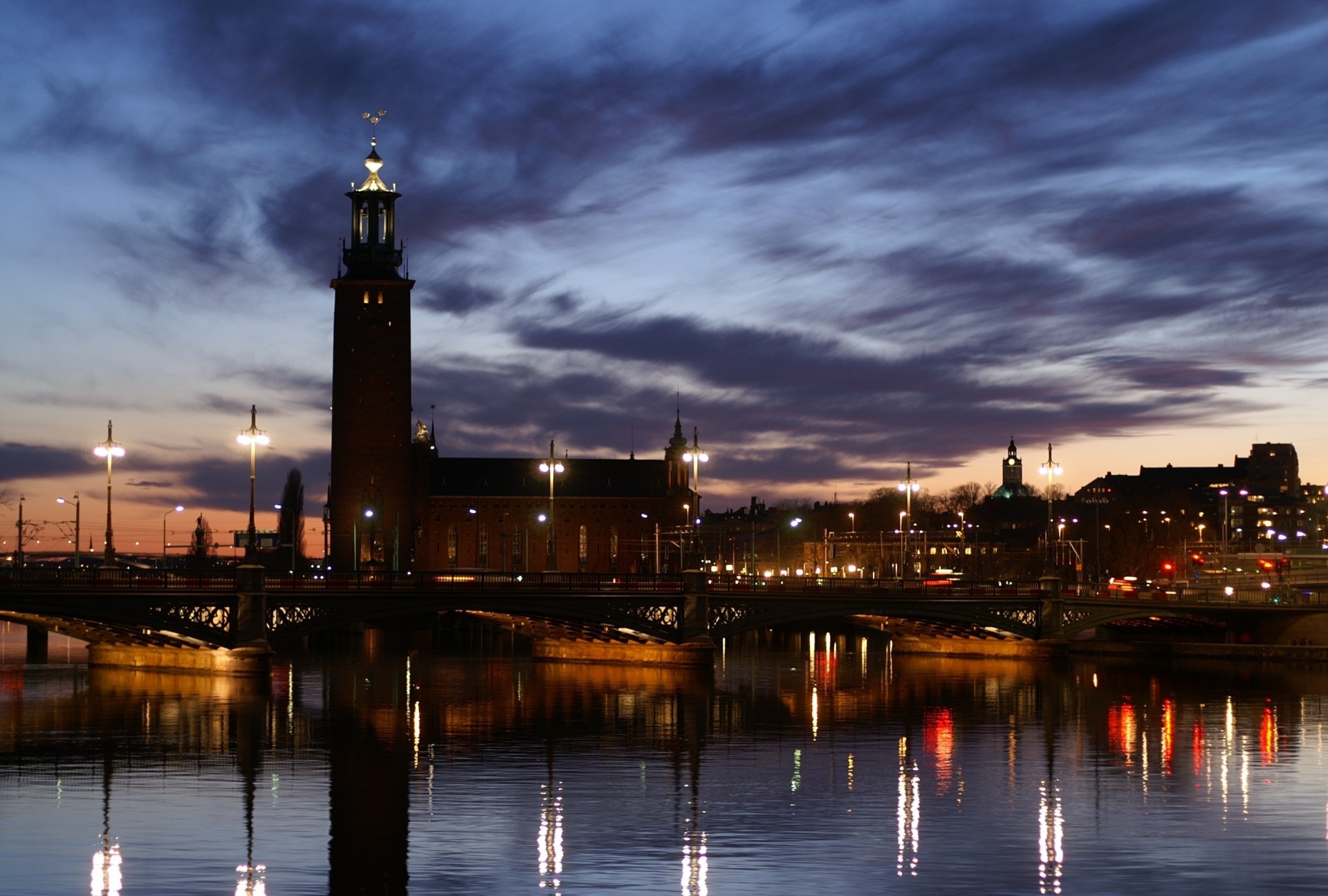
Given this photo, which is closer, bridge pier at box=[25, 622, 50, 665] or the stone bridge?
the stone bridge

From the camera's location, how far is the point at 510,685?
80875 mm

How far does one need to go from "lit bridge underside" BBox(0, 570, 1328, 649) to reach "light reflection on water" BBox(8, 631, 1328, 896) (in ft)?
11.8

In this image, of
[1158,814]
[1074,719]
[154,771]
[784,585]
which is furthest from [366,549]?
[1158,814]

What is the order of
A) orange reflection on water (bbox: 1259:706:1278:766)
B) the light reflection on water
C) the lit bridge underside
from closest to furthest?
the light reflection on water < orange reflection on water (bbox: 1259:706:1278:766) < the lit bridge underside

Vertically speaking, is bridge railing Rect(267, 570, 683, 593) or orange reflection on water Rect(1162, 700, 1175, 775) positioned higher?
bridge railing Rect(267, 570, 683, 593)

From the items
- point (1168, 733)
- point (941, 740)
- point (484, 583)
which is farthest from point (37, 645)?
point (1168, 733)

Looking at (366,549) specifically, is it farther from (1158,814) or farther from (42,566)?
(1158,814)

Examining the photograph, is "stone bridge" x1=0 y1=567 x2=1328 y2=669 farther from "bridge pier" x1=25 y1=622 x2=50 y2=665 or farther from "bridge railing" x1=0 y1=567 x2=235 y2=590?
"bridge pier" x1=25 y1=622 x2=50 y2=665

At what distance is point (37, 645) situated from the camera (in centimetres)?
11262

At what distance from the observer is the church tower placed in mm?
168875

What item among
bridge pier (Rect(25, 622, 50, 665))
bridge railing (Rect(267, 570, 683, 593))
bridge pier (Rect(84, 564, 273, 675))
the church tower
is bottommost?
bridge pier (Rect(25, 622, 50, 665))

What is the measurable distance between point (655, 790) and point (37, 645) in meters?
81.1

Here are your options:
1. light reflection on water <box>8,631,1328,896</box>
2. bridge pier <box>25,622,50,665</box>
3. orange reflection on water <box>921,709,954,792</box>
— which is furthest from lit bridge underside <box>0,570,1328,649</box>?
orange reflection on water <box>921,709,954,792</box>

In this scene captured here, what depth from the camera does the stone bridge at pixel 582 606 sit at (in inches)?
2995
